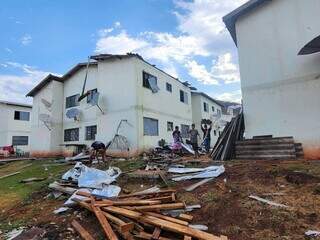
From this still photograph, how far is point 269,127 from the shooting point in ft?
36.1

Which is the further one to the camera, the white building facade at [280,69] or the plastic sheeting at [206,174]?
the white building facade at [280,69]

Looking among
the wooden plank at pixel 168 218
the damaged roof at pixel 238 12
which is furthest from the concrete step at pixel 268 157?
the wooden plank at pixel 168 218

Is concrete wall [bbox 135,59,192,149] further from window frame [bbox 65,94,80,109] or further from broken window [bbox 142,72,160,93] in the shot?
window frame [bbox 65,94,80,109]

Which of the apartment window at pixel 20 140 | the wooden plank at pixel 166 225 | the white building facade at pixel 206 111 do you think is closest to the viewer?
the wooden plank at pixel 166 225

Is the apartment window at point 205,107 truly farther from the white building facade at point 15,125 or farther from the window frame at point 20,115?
the window frame at point 20,115

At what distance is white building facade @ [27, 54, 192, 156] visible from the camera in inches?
701

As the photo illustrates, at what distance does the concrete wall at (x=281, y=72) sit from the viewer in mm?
10023

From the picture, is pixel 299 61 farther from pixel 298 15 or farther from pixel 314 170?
pixel 314 170

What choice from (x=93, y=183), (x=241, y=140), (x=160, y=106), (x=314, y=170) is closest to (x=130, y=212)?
(x=93, y=183)

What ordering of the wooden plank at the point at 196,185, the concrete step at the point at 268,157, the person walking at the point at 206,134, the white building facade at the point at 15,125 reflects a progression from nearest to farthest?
the wooden plank at the point at 196,185, the concrete step at the point at 268,157, the person walking at the point at 206,134, the white building facade at the point at 15,125

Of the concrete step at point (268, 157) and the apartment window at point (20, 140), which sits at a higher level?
the apartment window at point (20, 140)

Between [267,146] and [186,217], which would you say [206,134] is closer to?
[267,146]

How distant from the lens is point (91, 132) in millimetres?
20500

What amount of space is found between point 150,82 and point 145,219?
15067mm
